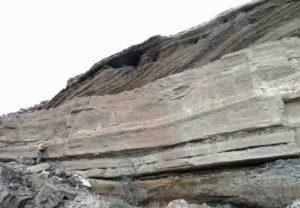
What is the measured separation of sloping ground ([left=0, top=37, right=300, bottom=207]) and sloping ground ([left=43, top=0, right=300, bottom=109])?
366 mm

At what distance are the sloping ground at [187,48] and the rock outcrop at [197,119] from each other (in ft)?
0.09

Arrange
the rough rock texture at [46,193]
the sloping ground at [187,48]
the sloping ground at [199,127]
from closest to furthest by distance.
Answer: the sloping ground at [199,127]
the sloping ground at [187,48]
the rough rock texture at [46,193]

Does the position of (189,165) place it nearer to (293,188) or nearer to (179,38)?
(293,188)

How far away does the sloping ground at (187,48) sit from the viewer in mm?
9703

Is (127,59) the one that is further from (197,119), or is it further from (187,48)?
(197,119)

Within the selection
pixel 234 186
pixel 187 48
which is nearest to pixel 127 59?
pixel 187 48

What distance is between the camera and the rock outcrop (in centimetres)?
862

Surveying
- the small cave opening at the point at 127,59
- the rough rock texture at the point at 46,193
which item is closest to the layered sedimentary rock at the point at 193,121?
the rough rock texture at the point at 46,193

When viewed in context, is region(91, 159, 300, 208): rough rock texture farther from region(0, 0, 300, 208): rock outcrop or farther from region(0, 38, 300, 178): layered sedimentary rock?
region(0, 38, 300, 178): layered sedimentary rock

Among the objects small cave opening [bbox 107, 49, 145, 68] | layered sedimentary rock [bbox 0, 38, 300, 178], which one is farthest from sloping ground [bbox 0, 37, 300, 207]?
small cave opening [bbox 107, 49, 145, 68]

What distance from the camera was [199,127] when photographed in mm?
9602

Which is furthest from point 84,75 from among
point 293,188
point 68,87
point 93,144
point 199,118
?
point 293,188

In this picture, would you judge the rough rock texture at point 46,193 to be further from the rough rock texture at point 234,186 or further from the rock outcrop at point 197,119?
the rough rock texture at point 234,186

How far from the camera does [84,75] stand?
13.3 m
